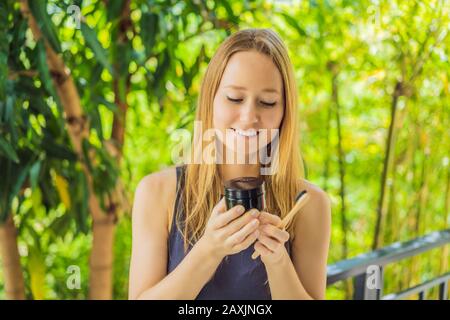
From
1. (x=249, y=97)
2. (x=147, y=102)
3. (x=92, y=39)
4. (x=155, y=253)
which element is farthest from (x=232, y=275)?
(x=147, y=102)

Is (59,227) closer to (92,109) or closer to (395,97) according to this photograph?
(92,109)

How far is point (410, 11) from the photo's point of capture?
1.21 meters

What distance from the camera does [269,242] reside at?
591 mm

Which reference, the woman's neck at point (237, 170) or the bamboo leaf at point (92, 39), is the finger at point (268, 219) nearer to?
the woman's neck at point (237, 170)

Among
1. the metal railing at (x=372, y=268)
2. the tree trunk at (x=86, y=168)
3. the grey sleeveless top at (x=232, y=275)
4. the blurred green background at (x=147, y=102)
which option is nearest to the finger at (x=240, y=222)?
the grey sleeveless top at (x=232, y=275)

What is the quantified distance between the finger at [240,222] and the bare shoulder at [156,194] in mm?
112

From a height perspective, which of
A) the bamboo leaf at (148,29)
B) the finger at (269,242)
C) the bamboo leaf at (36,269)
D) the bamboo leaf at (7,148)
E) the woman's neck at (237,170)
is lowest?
the bamboo leaf at (36,269)

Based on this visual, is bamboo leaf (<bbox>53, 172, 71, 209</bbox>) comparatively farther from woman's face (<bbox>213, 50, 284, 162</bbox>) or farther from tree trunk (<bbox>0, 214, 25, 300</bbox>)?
woman's face (<bbox>213, 50, 284, 162</bbox>)

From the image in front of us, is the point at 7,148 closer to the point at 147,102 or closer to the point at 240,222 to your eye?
the point at 147,102

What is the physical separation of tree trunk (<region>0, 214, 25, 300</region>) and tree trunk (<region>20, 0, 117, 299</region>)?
0.50ft

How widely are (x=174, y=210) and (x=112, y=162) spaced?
585 millimetres

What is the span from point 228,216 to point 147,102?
829 mm

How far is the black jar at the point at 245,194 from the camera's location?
575mm
